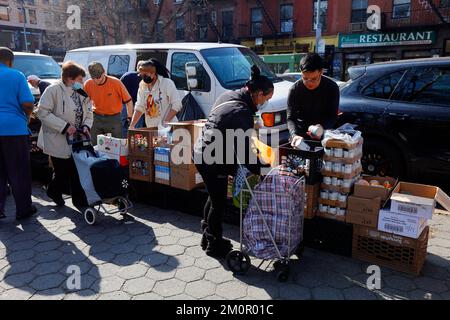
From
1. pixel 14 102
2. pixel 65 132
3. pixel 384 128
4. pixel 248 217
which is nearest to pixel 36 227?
pixel 65 132

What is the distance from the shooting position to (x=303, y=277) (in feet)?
11.0

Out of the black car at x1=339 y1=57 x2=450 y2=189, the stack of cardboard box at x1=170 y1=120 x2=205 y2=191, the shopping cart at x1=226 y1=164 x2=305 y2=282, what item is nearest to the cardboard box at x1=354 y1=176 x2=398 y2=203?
the shopping cart at x1=226 y1=164 x2=305 y2=282

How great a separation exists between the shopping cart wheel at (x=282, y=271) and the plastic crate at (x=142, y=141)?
232cm

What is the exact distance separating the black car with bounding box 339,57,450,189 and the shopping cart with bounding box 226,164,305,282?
7.77ft

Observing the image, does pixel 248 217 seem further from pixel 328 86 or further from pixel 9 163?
pixel 9 163

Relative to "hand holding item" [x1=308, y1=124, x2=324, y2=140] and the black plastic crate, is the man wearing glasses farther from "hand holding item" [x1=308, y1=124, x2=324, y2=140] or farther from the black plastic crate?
the black plastic crate

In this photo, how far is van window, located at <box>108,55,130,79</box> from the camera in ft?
26.2

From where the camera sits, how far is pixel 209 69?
6711 mm

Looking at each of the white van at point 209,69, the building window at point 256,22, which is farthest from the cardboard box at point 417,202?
the building window at point 256,22

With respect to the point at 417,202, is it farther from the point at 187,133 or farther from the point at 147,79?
the point at 147,79

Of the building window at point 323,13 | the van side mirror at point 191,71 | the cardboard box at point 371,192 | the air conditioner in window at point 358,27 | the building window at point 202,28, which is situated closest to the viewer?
the cardboard box at point 371,192

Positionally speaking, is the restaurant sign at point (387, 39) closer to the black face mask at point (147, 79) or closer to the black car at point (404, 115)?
the black car at point (404, 115)

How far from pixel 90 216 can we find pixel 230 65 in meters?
3.86

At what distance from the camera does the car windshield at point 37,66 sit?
29.5ft
